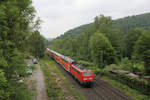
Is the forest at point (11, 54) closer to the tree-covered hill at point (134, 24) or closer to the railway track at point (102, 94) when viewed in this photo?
the railway track at point (102, 94)

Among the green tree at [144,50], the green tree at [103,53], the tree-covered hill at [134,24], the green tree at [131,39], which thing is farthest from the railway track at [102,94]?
the tree-covered hill at [134,24]

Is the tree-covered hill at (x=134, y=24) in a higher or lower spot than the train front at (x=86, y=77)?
higher

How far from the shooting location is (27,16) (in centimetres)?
1183

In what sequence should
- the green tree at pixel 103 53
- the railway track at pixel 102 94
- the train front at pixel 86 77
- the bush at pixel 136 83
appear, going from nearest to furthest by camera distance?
the railway track at pixel 102 94
the bush at pixel 136 83
the train front at pixel 86 77
the green tree at pixel 103 53

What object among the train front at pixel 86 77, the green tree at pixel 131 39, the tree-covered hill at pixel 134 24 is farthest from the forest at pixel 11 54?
the tree-covered hill at pixel 134 24

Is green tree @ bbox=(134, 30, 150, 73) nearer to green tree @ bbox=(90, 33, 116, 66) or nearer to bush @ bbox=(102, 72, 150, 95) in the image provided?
bush @ bbox=(102, 72, 150, 95)

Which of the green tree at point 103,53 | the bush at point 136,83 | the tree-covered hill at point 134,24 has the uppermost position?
the tree-covered hill at point 134,24

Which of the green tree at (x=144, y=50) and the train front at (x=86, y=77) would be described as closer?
the train front at (x=86, y=77)

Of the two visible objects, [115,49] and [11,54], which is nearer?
[11,54]

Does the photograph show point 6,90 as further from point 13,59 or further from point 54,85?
point 54,85

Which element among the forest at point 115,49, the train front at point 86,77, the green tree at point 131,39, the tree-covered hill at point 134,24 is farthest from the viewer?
the tree-covered hill at point 134,24

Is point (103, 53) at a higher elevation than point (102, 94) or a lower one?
higher

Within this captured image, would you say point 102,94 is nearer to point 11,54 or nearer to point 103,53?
point 11,54

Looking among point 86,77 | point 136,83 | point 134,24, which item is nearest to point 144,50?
point 136,83
